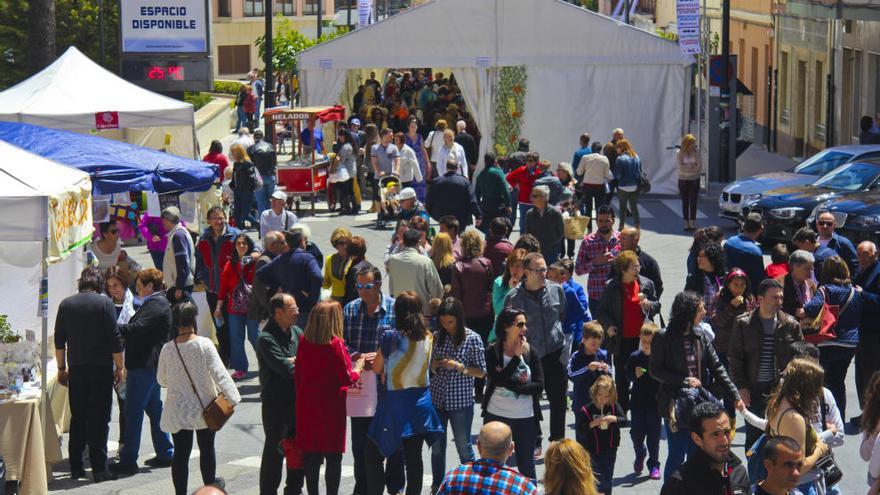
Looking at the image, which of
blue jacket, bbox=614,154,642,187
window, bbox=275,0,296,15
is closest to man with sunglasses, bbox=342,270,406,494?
blue jacket, bbox=614,154,642,187

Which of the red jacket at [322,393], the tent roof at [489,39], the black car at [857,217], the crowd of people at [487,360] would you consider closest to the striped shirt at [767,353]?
the crowd of people at [487,360]

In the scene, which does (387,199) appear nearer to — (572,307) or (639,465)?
(572,307)

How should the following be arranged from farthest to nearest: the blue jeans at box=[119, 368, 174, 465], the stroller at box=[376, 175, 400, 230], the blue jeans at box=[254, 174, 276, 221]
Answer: the blue jeans at box=[254, 174, 276, 221]
the stroller at box=[376, 175, 400, 230]
the blue jeans at box=[119, 368, 174, 465]

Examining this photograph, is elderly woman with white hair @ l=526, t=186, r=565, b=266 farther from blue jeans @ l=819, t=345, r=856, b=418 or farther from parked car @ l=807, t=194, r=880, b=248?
parked car @ l=807, t=194, r=880, b=248

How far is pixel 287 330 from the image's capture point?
9.98m

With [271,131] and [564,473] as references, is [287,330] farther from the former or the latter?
[271,131]

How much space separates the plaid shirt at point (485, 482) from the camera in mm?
7066

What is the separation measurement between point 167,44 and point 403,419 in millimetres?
23219

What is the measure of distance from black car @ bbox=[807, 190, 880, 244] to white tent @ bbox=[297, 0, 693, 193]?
750cm

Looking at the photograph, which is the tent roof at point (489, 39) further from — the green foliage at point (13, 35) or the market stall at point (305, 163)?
the green foliage at point (13, 35)

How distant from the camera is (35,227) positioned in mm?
10562

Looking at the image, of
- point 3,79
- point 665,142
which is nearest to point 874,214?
point 665,142

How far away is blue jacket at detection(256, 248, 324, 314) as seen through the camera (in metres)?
12.9

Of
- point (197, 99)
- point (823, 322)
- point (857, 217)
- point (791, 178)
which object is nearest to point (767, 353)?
point (823, 322)
